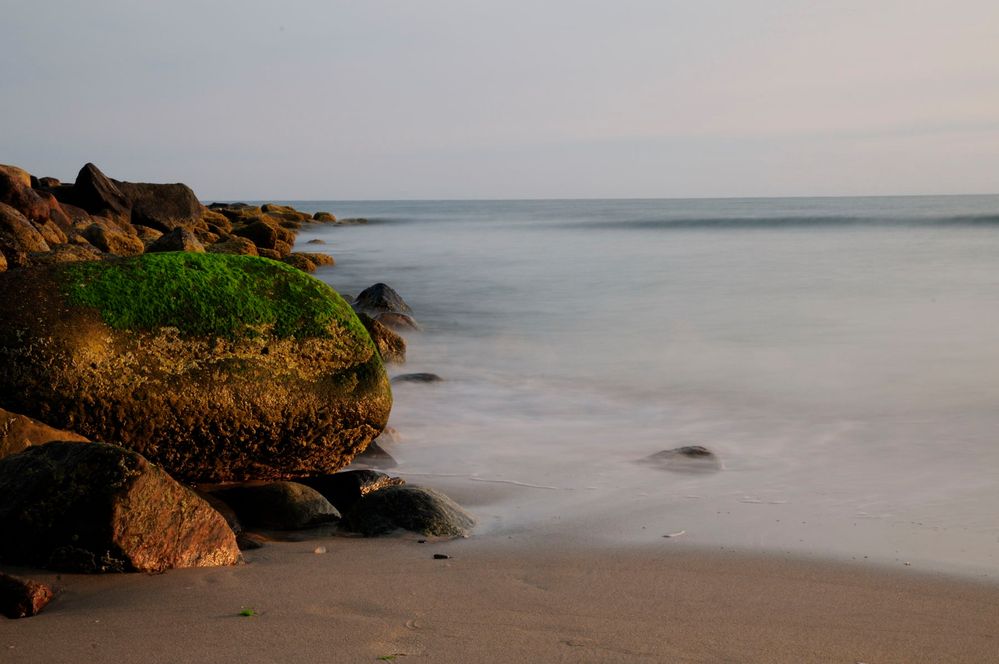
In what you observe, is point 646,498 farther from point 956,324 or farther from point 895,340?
point 956,324

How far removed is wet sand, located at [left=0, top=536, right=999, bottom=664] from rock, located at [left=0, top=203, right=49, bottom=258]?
278 inches

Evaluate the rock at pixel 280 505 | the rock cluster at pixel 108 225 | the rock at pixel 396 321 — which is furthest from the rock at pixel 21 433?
the rock at pixel 396 321

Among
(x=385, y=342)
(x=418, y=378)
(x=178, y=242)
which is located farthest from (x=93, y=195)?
(x=418, y=378)

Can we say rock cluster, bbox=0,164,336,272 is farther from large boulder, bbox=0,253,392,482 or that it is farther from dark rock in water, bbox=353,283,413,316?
large boulder, bbox=0,253,392,482

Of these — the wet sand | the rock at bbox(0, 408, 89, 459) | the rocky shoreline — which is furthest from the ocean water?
the rock at bbox(0, 408, 89, 459)

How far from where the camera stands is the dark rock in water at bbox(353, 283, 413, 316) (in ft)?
44.0

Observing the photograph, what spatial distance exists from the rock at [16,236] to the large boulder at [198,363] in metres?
5.38

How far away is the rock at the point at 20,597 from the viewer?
3.12 meters

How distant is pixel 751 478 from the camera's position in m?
5.97

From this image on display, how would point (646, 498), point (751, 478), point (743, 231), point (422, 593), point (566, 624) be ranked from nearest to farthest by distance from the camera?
1. point (566, 624)
2. point (422, 593)
3. point (646, 498)
4. point (751, 478)
5. point (743, 231)

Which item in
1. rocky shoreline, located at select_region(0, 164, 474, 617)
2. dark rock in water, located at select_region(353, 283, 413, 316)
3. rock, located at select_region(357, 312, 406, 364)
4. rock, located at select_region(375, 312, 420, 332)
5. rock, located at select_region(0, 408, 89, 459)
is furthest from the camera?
dark rock in water, located at select_region(353, 283, 413, 316)

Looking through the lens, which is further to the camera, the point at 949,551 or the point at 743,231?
the point at 743,231

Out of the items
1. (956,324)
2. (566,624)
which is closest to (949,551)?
(566,624)

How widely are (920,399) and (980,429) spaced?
3.87 ft
